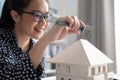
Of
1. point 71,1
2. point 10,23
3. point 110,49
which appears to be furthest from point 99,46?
point 10,23

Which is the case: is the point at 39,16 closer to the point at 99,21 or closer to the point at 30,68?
the point at 30,68

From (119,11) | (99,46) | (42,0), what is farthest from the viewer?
(99,46)

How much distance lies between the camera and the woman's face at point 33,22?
780 mm

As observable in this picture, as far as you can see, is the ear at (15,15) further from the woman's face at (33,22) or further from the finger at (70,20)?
the finger at (70,20)

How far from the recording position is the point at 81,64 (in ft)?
2.12

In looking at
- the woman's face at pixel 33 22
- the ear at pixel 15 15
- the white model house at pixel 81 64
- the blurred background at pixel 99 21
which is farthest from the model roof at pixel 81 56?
the blurred background at pixel 99 21

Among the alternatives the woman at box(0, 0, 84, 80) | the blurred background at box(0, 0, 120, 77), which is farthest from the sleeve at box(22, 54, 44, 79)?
the blurred background at box(0, 0, 120, 77)

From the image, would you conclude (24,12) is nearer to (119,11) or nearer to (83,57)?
(83,57)

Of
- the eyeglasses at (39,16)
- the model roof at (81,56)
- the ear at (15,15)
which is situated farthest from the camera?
the ear at (15,15)

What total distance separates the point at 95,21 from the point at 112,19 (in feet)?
0.61

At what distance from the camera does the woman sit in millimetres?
725

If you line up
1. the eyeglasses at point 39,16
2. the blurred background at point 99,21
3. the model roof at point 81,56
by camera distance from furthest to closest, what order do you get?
1. the blurred background at point 99,21
2. the eyeglasses at point 39,16
3. the model roof at point 81,56

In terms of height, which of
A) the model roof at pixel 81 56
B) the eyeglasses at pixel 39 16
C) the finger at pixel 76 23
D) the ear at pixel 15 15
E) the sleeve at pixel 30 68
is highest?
the ear at pixel 15 15

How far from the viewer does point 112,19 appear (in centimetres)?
180
